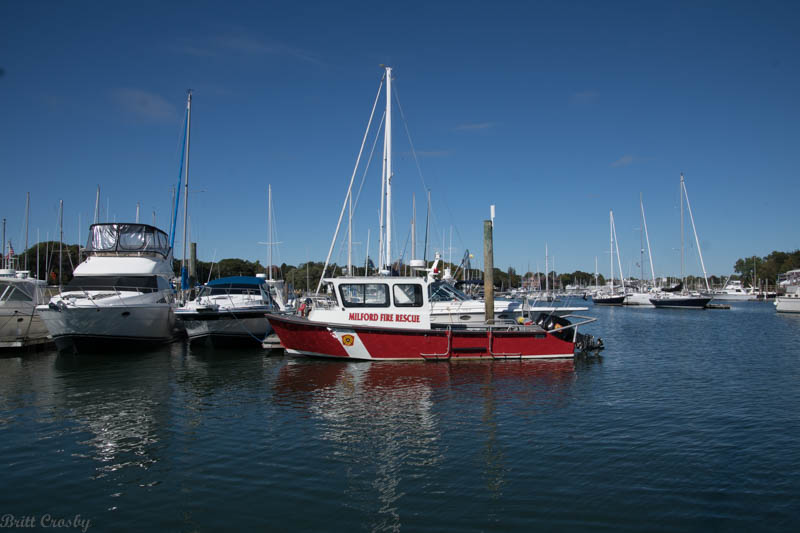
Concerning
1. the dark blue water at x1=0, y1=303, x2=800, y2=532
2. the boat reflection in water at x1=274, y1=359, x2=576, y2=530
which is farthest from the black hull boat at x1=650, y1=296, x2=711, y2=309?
the boat reflection in water at x1=274, y1=359, x2=576, y2=530

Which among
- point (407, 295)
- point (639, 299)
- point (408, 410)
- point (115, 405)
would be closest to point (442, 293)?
point (407, 295)

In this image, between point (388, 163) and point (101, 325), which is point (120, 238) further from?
point (388, 163)

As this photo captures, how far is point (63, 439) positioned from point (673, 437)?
35.5 ft

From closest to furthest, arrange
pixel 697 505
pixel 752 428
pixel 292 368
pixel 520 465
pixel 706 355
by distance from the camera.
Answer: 1. pixel 697 505
2. pixel 520 465
3. pixel 752 428
4. pixel 292 368
5. pixel 706 355

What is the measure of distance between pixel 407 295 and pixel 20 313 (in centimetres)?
1581

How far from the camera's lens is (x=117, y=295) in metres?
19.9

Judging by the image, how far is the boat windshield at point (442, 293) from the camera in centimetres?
1845

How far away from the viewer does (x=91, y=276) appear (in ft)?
68.4

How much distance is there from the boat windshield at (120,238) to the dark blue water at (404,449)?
7.70 meters

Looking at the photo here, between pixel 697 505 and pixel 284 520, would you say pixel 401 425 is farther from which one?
pixel 697 505

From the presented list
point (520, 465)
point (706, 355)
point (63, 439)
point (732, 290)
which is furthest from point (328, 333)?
point (732, 290)

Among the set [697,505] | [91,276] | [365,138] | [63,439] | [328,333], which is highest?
[365,138]

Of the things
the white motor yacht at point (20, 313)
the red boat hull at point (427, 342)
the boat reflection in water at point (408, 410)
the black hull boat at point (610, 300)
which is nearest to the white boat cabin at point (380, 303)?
the red boat hull at point (427, 342)

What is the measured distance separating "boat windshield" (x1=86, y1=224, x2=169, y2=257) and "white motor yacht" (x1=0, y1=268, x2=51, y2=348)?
2.73 m
